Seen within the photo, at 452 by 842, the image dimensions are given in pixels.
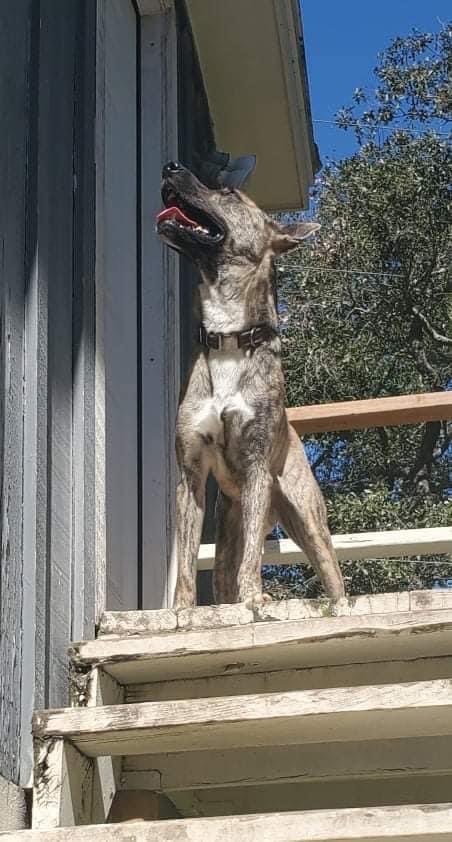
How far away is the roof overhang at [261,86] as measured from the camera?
6.38 meters

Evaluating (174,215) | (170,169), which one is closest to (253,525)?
(174,215)

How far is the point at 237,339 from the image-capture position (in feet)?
13.6

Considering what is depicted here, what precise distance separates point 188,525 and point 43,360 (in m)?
0.81

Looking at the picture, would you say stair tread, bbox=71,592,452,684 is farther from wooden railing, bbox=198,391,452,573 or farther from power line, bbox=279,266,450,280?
power line, bbox=279,266,450,280

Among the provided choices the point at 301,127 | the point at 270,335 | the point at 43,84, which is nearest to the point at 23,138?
the point at 43,84

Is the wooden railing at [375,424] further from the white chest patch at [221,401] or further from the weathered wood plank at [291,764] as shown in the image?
the weathered wood plank at [291,764]

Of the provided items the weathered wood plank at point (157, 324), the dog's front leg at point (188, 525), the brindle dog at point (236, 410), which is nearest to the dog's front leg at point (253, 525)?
the brindle dog at point (236, 410)

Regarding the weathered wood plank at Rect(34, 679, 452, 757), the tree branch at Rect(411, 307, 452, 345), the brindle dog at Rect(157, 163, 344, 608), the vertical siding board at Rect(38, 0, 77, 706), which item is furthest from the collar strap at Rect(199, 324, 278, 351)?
the tree branch at Rect(411, 307, 452, 345)

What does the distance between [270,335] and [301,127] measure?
129 inches

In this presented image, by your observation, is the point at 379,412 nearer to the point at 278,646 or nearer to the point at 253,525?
the point at 253,525

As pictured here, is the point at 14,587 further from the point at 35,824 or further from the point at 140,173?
the point at 140,173

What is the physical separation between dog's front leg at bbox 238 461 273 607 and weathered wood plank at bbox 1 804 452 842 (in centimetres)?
124

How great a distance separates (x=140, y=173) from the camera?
5.46 m

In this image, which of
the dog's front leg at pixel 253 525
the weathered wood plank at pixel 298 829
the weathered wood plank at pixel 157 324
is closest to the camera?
the weathered wood plank at pixel 298 829
